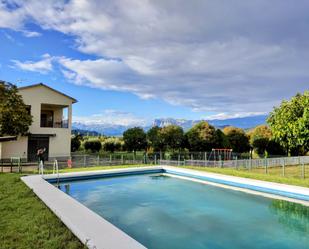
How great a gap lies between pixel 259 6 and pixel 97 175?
1193 centimetres

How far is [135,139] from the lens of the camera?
3111cm

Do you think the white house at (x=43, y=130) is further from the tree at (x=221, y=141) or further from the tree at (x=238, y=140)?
the tree at (x=238, y=140)

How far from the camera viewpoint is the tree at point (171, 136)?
3112 cm

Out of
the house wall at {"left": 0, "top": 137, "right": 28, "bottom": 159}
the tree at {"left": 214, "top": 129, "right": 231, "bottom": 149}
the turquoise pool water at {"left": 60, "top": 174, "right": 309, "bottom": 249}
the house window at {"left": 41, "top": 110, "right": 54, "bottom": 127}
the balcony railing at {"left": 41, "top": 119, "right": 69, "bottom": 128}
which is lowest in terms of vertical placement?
the turquoise pool water at {"left": 60, "top": 174, "right": 309, "bottom": 249}

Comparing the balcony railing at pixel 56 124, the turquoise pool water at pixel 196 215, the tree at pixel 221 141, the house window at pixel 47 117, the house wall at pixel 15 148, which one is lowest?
the turquoise pool water at pixel 196 215

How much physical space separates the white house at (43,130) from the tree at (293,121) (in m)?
18.9

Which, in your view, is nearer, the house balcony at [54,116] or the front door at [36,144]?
the front door at [36,144]

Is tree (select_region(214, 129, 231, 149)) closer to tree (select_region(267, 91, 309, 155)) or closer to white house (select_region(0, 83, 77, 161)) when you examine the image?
tree (select_region(267, 91, 309, 155))

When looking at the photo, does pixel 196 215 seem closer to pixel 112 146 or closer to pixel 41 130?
pixel 41 130

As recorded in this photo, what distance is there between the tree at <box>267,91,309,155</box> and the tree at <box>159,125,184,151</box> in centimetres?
1134

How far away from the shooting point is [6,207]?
709 centimetres

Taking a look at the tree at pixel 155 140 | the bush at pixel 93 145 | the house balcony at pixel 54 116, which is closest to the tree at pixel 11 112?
the house balcony at pixel 54 116

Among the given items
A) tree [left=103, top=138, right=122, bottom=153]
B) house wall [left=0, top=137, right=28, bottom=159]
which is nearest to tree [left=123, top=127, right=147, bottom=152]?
tree [left=103, top=138, right=122, bottom=153]

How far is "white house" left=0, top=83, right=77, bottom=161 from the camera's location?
24734 millimetres
